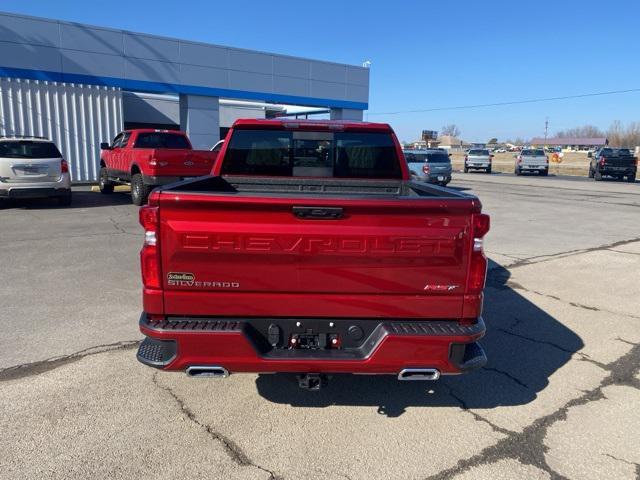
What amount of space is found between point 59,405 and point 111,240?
628cm

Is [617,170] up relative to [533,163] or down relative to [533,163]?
down

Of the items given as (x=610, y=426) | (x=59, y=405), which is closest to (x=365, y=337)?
(x=610, y=426)

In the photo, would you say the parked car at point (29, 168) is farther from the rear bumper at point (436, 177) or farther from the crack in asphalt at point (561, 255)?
the rear bumper at point (436, 177)

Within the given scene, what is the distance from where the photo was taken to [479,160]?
3897 centimetres

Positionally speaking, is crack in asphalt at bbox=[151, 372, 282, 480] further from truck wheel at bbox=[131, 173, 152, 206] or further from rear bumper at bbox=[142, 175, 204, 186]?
truck wheel at bbox=[131, 173, 152, 206]

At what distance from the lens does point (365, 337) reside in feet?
10.1

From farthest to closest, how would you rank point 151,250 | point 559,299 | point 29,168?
point 29,168, point 559,299, point 151,250

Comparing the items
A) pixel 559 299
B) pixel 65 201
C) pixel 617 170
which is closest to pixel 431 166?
pixel 65 201

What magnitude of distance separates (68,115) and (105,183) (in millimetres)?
4096

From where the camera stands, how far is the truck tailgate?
2865mm

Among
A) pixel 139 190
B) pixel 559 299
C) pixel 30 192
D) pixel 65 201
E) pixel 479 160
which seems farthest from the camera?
pixel 479 160

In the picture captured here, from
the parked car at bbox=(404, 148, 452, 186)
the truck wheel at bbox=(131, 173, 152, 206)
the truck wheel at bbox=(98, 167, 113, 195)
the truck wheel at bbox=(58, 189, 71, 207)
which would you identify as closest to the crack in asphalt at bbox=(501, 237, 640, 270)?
the truck wheel at bbox=(131, 173, 152, 206)

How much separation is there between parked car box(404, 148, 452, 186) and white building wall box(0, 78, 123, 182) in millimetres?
12394

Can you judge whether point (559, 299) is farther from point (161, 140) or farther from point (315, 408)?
point (161, 140)
